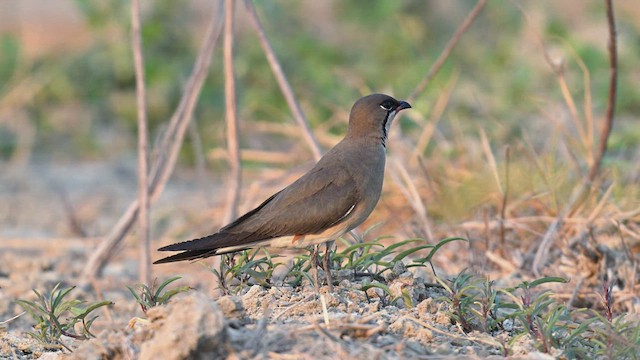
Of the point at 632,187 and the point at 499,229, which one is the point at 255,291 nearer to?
the point at 499,229

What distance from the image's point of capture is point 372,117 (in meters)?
3.99

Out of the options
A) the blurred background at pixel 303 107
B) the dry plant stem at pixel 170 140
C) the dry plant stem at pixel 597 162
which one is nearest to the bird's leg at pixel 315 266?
the dry plant stem at pixel 597 162

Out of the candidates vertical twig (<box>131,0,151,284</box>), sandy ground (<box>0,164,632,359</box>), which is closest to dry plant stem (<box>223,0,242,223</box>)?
vertical twig (<box>131,0,151,284</box>)

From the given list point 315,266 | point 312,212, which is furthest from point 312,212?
point 315,266

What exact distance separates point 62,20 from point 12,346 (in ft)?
27.5

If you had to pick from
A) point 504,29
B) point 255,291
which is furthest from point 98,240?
point 504,29

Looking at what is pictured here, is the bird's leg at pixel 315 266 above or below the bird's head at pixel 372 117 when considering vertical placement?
below

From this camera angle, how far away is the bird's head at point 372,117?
13.0 ft

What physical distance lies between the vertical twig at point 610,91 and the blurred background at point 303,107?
21cm

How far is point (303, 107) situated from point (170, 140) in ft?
8.57

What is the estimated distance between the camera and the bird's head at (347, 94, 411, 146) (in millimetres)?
3963

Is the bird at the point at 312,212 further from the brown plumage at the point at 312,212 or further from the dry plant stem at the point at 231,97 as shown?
the dry plant stem at the point at 231,97

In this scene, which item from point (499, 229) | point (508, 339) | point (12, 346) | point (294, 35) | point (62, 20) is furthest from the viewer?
point (62, 20)

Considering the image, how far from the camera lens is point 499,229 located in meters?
4.93
